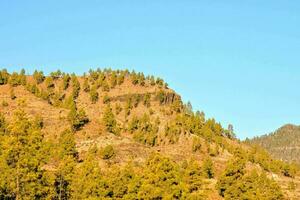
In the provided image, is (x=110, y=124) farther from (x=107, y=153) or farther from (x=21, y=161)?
(x=21, y=161)

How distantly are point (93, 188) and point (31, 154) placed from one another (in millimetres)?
14521

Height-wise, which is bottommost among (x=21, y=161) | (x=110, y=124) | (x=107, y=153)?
(x=21, y=161)

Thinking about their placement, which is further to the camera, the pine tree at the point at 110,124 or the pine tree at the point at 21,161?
the pine tree at the point at 110,124

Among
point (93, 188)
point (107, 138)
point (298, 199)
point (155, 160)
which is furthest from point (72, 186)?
point (107, 138)

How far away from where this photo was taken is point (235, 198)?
81062 mm

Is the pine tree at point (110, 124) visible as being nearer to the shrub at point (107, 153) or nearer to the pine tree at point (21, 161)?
the shrub at point (107, 153)

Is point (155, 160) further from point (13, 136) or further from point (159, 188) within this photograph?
point (13, 136)

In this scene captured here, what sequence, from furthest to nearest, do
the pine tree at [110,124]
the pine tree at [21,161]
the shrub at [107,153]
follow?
the pine tree at [110,124]
the shrub at [107,153]
the pine tree at [21,161]

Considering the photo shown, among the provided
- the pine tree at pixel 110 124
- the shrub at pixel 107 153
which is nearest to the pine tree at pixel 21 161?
the shrub at pixel 107 153

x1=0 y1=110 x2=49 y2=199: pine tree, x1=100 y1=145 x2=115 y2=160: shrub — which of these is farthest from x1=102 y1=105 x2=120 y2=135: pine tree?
x1=0 y1=110 x2=49 y2=199: pine tree

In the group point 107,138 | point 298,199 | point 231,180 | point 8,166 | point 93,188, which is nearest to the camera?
point 8,166

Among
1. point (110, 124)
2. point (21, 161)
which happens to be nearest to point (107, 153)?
point (110, 124)

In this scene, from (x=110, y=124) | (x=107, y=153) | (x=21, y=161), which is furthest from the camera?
(x=110, y=124)

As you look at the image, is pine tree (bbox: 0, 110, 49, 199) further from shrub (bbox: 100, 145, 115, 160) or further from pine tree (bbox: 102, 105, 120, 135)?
pine tree (bbox: 102, 105, 120, 135)
